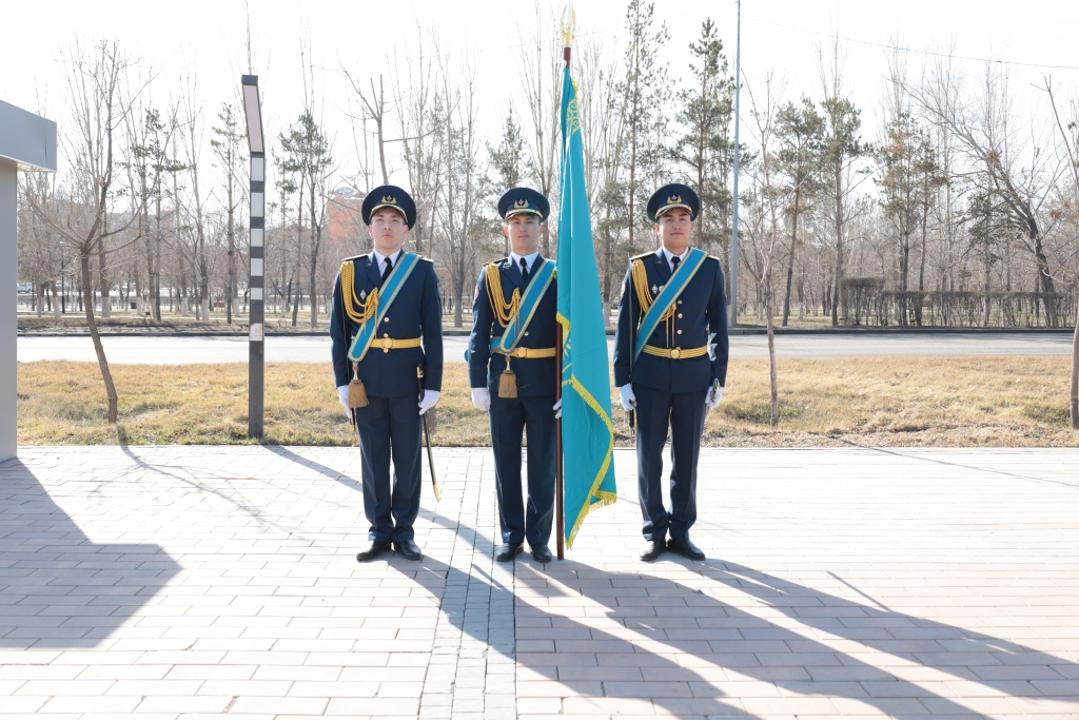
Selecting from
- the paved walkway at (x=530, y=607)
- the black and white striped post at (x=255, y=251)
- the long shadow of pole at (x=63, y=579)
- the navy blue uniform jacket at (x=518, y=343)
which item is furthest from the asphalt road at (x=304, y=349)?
the navy blue uniform jacket at (x=518, y=343)

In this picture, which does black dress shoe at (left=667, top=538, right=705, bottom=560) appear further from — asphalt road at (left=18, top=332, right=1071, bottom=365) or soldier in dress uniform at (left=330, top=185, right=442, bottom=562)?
asphalt road at (left=18, top=332, right=1071, bottom=365)

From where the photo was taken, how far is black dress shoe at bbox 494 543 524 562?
4672mm

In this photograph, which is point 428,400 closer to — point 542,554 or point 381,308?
point 381,308

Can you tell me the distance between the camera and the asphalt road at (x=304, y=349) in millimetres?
17062

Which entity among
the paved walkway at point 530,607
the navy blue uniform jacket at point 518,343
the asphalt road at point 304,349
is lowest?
the paved walkway at point 530,607

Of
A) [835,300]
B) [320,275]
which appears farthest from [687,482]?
[320,275]

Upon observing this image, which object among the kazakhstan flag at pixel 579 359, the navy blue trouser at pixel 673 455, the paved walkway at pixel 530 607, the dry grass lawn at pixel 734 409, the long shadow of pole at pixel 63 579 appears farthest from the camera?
the dry grass lawn at pixel 734 409

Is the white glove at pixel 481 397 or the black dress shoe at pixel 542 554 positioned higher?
the white glove at pixel 481 397

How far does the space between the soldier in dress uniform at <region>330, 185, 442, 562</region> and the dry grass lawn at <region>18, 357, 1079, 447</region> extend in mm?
3458

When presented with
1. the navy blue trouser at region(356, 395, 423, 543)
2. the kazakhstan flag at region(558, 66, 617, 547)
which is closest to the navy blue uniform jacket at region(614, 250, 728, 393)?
the kazakhstan flag at region(558, 66, 617, 547)

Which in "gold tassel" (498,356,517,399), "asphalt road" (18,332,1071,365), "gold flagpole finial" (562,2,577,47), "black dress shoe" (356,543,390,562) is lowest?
"black dress shoe" (356,543,390,562)

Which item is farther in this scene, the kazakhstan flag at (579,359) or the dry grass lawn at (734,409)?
the dry grass lawn at (734,409)

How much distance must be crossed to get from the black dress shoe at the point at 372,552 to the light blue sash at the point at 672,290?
1.80 meters

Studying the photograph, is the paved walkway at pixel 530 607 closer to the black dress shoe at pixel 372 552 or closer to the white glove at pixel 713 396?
the black dress shoe at pixel 372 552
